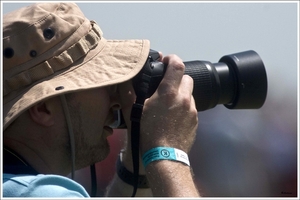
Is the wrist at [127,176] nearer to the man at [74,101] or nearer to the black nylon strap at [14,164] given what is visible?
the man at [74,101]

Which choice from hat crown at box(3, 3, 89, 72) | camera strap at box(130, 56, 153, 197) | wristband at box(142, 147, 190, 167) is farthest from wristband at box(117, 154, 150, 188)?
hat crown at box(3, 3, 89, 72)

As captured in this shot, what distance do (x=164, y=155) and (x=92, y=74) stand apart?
0.75 ft

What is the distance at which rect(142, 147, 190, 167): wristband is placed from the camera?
1321mm

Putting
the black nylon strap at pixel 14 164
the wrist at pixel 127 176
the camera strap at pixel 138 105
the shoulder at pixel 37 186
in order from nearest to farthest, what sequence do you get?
the shoulder at pixel 37 186
the black nylon strap at pixel 14 164
the camera strap at pixel 138 105
the wrist at pixel 127 176

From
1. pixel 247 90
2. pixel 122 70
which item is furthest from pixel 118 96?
pixel 247 90

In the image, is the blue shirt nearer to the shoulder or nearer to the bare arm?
the shoulder

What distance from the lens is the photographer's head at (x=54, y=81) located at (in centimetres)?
131

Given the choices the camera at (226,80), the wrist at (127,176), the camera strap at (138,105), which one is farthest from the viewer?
the wrist at (127,176)

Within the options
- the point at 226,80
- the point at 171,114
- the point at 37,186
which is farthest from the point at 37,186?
the point at 226,80

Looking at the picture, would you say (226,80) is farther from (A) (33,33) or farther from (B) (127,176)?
(A) (33,33)

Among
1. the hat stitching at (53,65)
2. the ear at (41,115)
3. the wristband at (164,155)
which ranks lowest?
the wristband at (164,155)

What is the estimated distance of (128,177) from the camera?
1.66 meters

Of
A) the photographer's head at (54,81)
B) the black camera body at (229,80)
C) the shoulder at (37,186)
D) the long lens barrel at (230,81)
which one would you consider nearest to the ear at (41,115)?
the photographer's head at (54,81)

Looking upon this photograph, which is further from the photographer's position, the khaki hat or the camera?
the camera
